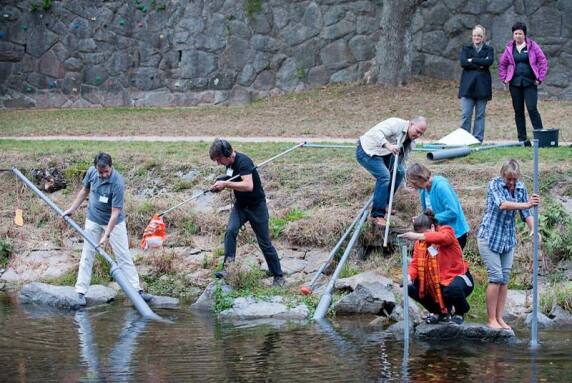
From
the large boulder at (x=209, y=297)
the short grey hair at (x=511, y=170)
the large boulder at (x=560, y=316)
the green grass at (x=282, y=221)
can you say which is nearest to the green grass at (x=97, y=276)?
the large boulder at (x=209, y=297)

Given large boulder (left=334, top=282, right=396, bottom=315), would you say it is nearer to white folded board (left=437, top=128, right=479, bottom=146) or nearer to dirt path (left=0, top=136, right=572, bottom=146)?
white folded board (left=437, top=128, right=479, bottom=146)

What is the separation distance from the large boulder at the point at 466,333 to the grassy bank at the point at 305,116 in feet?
23.1

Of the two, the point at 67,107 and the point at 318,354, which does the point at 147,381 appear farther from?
the point at 67,107

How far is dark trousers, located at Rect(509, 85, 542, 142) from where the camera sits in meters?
15.7

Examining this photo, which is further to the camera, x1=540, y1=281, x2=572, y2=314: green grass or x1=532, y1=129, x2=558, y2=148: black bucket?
x1=532, y1=129, x2=558, y2=148: black bucket

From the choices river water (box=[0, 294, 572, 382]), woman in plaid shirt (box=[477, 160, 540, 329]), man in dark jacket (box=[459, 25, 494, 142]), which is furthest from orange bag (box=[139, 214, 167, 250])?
man in dark jacket (box=[459, 25, 494, 142])

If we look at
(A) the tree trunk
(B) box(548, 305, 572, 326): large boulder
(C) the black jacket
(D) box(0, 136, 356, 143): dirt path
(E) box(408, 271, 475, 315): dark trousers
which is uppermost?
(A) the tree trunk

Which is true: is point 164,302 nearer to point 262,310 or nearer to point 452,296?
point 262,310

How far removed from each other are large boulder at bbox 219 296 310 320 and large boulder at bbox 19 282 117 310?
163 centimetres

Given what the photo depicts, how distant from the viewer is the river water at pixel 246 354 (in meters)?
9.18

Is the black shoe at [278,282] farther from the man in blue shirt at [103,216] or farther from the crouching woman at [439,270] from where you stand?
the crouching woman at [439,270]

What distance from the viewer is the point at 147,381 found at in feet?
29.7

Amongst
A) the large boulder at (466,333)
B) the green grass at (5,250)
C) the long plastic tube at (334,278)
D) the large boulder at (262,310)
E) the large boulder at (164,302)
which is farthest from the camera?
the green grass at (5,250)

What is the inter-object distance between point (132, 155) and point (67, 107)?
329 inches
